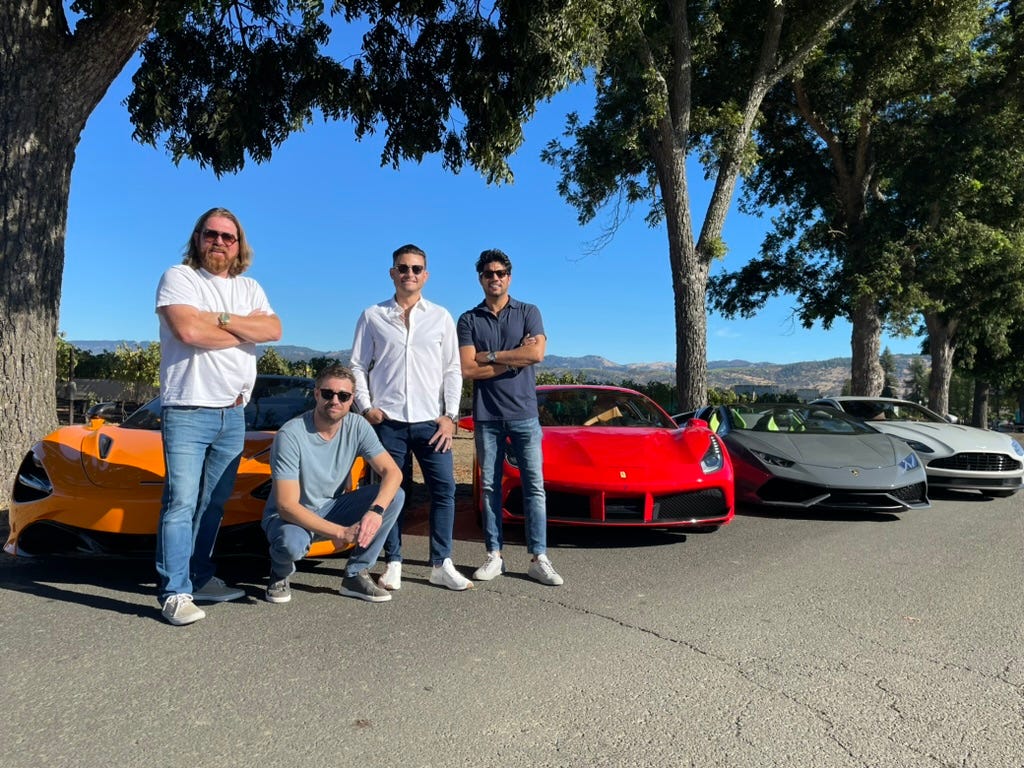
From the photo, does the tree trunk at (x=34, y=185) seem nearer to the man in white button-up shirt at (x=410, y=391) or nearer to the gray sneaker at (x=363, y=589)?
the man in white button-up shirt at (x=410, y=391)

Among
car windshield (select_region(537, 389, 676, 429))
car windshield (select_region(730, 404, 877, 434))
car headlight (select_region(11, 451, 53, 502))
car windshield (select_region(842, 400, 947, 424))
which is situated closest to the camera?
car headlight (select_region(11, 451, 53, 502))

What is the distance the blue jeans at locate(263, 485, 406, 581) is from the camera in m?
3.58

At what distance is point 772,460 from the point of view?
673 centimetres

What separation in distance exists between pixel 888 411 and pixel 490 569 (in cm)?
733

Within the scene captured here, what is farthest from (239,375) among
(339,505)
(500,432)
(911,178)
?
(911,178)

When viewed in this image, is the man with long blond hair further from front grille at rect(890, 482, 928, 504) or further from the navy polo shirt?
front grille at rect(890, 482, 928, 504)

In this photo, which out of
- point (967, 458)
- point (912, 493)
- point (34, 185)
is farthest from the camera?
point (967, 458)

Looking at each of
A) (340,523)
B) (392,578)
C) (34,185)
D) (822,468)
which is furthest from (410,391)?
(822,468)

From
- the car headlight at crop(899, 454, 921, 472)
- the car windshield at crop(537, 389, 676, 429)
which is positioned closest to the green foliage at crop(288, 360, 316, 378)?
the car windshield at crop(537, 389, 676, 429)

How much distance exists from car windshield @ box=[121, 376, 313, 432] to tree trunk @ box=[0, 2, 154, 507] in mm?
1432

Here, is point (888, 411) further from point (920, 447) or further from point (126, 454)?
point (126, 454)

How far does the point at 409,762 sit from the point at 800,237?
1891 cm

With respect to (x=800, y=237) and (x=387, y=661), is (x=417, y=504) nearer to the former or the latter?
(x=387, y=661)

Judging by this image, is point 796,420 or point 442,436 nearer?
point 442,436
